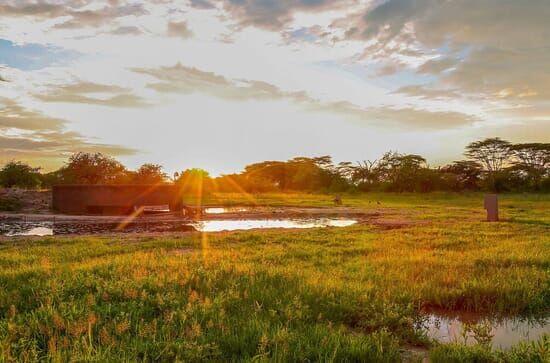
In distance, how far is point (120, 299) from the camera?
609cm

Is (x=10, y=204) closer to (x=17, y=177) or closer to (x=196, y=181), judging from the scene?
(x=17, y=177)

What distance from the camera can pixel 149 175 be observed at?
56.8 meters

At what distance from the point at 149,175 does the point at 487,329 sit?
5495cm

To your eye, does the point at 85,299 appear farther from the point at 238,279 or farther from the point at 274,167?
the point at 274,167

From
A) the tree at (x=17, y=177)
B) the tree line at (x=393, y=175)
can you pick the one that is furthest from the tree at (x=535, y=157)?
the tree at (x=17, y=177)

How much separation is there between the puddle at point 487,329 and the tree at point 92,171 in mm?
46349

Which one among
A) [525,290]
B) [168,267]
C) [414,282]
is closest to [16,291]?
[168,267]

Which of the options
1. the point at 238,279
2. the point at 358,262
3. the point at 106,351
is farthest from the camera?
the point at 358,262

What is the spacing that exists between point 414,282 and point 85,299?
5095 millimetres

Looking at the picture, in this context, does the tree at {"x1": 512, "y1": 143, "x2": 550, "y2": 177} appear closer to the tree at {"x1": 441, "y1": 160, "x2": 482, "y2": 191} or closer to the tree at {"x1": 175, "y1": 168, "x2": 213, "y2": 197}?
the tree at {"x1": 441, "y1": 160, "x2": 482, "y2": 191}

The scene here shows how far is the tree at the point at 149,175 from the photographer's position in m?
53.8

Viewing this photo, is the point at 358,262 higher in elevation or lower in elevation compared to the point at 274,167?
lower

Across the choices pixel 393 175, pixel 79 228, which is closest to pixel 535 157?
pixel 393 175

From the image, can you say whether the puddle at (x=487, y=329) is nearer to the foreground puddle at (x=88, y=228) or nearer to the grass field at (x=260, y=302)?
the grass field at (x=260, y=302)
